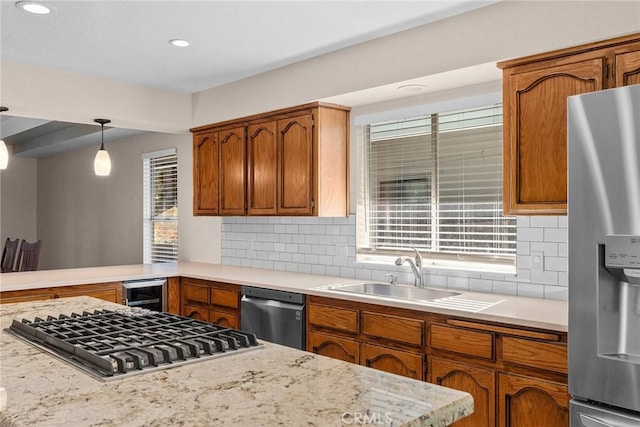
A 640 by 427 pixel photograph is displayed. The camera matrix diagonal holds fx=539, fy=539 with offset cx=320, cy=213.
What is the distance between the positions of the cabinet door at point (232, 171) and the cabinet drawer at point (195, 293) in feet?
2.24

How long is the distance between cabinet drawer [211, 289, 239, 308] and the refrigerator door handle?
252cm

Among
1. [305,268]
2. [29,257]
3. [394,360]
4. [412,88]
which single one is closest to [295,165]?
[305,268]

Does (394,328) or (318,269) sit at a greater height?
(318,269)

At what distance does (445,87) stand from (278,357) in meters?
2.33

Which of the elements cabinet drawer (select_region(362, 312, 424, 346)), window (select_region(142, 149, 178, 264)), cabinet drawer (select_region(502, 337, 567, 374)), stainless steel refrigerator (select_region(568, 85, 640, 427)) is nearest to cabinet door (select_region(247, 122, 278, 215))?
cabinet drawer (select_region(362, 312, 424, 346))

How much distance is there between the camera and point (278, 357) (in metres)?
1.63

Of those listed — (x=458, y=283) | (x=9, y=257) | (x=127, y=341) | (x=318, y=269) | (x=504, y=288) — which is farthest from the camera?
(x=9, y=257)

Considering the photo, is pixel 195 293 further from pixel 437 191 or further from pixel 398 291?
pixel 437 191

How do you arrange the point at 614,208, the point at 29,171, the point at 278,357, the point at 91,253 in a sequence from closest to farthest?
1. the point at 278,357
2. the point at 614,208
3. the point at 91,253
4. the point at 29,171

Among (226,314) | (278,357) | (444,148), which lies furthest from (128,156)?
(278,357)

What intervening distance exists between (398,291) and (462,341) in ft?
3.08

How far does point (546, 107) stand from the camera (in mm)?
2613

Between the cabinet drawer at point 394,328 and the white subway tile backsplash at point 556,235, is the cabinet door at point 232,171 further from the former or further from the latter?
the white subway tile backsplash at point 556,235

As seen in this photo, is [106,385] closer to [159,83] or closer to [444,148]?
[444,148]
